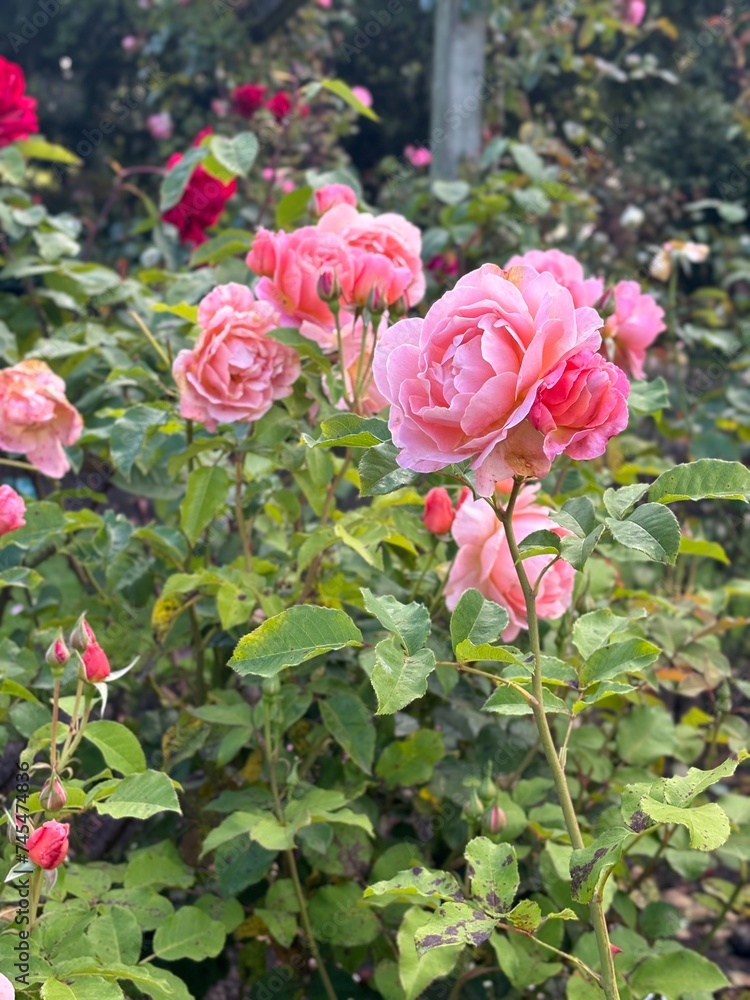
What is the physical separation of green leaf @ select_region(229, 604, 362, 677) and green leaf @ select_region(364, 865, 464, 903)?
0.19 metres

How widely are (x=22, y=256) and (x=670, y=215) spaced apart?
307cm

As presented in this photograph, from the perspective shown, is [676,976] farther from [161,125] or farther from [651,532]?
[161,125]

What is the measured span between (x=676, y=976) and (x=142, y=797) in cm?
58

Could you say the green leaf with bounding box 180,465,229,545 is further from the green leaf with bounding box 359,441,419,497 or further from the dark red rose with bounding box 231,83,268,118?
the dark red rose with bounding box 231,83,268,118

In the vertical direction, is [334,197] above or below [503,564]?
above

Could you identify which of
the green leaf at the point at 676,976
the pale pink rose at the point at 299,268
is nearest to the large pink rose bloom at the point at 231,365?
the pale pink rose at the point at 299,268

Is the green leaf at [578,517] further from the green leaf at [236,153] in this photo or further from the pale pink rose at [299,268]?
the green leaf at [236,153]

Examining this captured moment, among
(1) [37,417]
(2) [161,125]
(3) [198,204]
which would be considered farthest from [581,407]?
(2) [161,125]

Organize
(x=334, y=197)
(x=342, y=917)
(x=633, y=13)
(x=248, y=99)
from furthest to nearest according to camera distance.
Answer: (x=633, y=13), (x=248, y=99), (x=334, y=197), (x=342, y=917)

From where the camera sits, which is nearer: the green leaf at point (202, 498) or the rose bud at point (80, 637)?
the rose bud at point (80, 637)

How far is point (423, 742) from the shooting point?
1.24 m

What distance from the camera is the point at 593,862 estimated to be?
72 centimetres

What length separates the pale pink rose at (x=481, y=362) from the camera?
676mm

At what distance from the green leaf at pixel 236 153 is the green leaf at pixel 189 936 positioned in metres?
1.04
